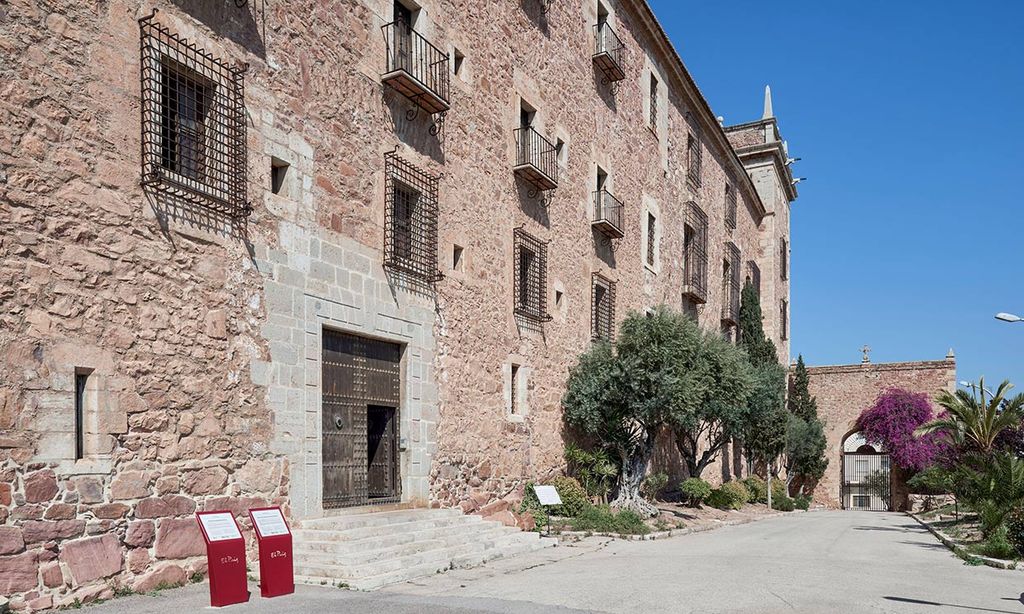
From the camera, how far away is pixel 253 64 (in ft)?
34.4

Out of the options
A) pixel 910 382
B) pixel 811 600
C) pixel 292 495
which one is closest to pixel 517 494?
pixel 292 495

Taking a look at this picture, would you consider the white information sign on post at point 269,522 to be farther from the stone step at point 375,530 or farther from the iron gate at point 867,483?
the iron gate at point 867,483

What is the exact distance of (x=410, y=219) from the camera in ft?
45.0

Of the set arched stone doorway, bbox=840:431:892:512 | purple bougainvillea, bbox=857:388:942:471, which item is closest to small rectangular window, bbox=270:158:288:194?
purple bougainvillea, bbox=857:388:942:471

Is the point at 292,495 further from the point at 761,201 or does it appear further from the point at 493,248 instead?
the point at 761,201

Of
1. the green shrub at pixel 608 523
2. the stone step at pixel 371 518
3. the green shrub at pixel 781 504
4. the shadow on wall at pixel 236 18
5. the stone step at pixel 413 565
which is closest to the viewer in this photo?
the stone step at pixel 413 565

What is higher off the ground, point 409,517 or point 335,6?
point 335,6

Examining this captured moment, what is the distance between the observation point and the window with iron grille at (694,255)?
27.4 meters

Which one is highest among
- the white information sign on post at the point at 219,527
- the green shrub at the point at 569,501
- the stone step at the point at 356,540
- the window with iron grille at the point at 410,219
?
the window with iron grille at the point at 410,219

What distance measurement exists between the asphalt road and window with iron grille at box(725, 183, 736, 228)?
19.3 m

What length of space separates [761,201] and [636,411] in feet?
80.7

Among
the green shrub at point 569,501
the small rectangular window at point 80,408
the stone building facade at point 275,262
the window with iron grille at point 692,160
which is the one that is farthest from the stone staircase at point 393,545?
the window with iron grille at point 692,160

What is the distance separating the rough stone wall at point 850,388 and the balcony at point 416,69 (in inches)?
1167

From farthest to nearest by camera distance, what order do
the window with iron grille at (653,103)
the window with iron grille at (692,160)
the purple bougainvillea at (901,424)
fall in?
the purple bougainvillea at (901,424) < the window with iron grille at (692,160) < the window with iron grille at (653,103)
